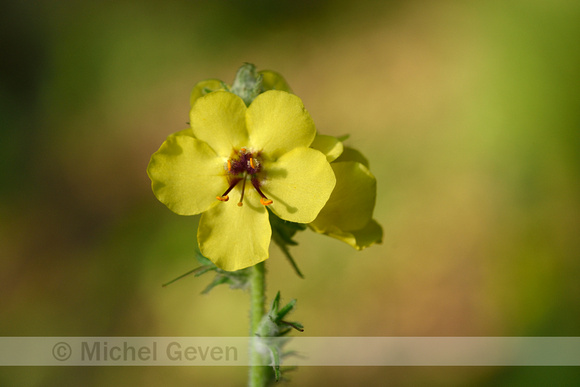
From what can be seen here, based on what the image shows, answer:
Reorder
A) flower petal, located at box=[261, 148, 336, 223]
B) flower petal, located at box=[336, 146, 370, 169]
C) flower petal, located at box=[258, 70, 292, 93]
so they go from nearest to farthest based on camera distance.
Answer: flower petal, located at box=[261, 148, 336, 223] → flower petal, located at box=[336, 146, 370, 169] → flower petal, located at box=[258, 70, 292, 93]

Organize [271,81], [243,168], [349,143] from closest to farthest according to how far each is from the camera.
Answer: [243,168] < [271,81] < [349,143]

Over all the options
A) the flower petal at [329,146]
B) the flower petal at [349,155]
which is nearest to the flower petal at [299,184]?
the flower petal at [329,146]

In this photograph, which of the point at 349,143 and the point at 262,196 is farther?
the point at 349,143

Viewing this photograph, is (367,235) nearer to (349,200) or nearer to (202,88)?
(349,200)

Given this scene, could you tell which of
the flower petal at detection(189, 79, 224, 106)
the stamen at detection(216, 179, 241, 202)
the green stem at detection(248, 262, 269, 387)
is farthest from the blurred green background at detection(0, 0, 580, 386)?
the stamen at detection(216, 179, 241, 202)

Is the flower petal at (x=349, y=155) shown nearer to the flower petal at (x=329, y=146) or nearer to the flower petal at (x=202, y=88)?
the flower petal at (x=329, y=146)

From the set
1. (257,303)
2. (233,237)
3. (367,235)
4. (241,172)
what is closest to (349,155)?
(367,235)

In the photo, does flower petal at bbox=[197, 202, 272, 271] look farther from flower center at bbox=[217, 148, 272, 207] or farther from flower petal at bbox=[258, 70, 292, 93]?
flower petal at bbox=[258, 70, 292, 93]

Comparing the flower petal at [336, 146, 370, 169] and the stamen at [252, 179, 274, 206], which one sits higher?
the flower petal at [336, 146, 370, 169]
